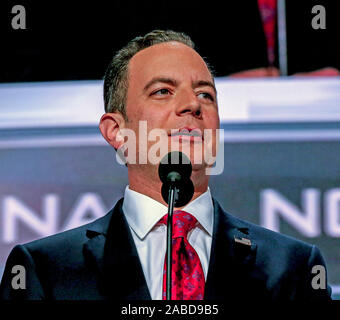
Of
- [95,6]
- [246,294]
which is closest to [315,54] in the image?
[95,6]

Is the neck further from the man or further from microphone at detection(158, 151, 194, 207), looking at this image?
microphone at detection(158, 151, 194, 207)

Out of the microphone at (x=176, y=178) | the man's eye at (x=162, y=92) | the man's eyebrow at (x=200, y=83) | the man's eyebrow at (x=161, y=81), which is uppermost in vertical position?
the man's eyebrow at (x=161, y=81)

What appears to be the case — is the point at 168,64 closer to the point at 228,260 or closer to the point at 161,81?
the point at 161,81

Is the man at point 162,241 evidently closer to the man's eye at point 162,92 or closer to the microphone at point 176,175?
the man's eye at point 162,92

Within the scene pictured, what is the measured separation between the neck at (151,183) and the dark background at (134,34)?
737 millimetres

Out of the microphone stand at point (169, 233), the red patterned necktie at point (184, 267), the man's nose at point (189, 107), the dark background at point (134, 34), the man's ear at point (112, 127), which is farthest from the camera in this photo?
the dark background at point (134, 34)

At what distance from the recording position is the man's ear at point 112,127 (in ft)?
5.46

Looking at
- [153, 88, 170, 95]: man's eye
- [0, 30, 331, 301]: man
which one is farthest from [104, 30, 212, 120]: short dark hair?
[153, 88, 170, 95]: man's eye

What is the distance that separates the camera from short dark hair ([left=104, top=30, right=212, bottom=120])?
167cm

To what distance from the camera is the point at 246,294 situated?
1449 millimetres

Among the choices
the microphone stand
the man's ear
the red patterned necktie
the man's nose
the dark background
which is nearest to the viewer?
the microphone stand

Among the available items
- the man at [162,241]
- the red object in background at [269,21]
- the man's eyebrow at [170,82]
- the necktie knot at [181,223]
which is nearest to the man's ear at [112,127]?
the man at [162,241]

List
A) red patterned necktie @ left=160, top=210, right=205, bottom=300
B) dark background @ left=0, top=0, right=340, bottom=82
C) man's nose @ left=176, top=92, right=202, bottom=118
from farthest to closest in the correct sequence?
dark background @ left=0, top=0, right=340, bottom=82 < man's nose @ left=176, top=92, right=202, bottom=118 < red patterned necktie @ left=160, top=210, right=205, bottom=300

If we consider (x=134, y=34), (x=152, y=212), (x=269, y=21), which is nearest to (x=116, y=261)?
(x=152, y=212)
